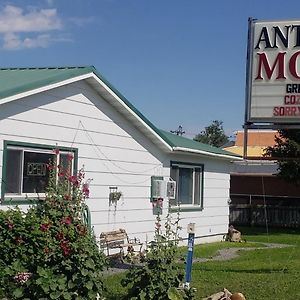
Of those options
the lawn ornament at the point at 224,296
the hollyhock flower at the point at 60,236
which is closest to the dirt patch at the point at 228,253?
the lawn ornament at the point at 224,296

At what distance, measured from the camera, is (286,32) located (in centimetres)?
1368

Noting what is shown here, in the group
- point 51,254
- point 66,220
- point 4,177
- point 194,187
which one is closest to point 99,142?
point 4,177

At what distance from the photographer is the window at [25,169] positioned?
11336 millimetres

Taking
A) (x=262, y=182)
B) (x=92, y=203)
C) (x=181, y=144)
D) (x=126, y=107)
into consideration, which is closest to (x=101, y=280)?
(x=92, y=203)

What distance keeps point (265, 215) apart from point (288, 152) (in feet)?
20.3

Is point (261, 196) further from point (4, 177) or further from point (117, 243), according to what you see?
point (4, 177)

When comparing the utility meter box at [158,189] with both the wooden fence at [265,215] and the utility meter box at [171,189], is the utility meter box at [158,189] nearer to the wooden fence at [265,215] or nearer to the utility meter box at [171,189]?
the utility meter box at [171,189]

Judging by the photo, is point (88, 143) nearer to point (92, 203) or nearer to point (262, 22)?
point (92, 203)

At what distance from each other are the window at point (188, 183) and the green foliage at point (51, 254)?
9205mm

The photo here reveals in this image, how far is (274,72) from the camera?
13.8 metres

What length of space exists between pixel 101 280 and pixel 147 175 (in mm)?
8430

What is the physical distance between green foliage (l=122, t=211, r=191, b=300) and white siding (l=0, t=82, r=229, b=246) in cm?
421

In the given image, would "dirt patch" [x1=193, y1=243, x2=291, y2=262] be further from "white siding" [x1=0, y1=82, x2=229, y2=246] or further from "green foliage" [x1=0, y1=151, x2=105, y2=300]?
"green foliage" [x1=0, y1=151, x2=105, y2=300]

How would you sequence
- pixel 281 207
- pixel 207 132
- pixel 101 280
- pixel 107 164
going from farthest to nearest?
1. pixel 207 132
2. pixel 281 207
3. pixel 107 164
4. pixel 101 280
